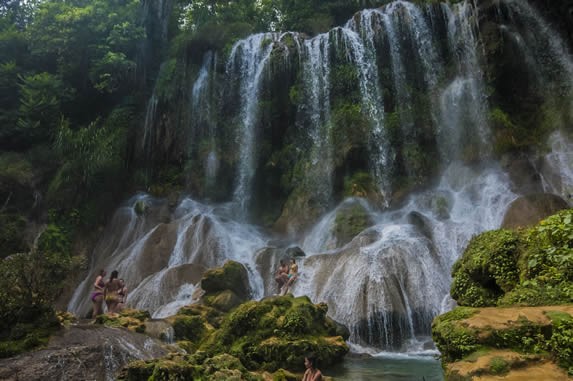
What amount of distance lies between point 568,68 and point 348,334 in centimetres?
1822

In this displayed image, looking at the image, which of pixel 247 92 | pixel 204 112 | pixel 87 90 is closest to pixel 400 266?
pixel 247 92

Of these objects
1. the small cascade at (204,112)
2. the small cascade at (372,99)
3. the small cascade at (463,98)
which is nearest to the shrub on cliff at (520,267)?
the small cascade at (372,99)

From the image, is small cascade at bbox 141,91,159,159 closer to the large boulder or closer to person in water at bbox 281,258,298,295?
person in water at bbox 281,258,298,295

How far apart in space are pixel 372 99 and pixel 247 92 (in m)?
7.42

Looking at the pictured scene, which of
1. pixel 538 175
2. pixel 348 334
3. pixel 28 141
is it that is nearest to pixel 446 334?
pixel 348 334

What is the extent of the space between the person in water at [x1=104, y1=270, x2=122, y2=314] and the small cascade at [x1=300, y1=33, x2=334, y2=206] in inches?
439

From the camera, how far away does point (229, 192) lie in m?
24.5

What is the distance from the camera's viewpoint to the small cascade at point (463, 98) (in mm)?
20578

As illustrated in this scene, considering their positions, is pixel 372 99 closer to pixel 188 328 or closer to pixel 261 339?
pixel 188 328

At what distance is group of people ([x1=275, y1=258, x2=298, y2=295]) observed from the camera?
13.7m

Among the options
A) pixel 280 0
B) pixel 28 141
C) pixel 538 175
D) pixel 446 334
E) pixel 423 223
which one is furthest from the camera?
pixel 280 0

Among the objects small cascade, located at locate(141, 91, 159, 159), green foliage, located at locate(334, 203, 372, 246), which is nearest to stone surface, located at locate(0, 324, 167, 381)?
green foliage, located at locate(334, 203, 372, 246)

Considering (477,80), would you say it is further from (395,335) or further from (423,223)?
(395,335)

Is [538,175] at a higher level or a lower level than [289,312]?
higher
